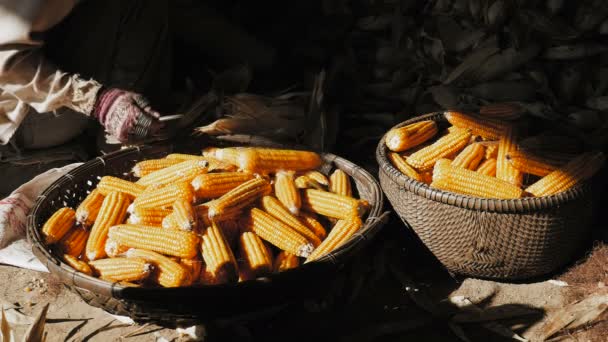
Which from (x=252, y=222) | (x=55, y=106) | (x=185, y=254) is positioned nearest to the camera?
(x=185, y=254)

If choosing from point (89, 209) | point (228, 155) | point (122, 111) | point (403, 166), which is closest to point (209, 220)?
point (228, 155)

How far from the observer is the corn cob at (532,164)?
2855 millimetres

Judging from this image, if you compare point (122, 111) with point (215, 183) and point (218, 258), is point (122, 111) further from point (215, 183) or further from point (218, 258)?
point (218, 258)

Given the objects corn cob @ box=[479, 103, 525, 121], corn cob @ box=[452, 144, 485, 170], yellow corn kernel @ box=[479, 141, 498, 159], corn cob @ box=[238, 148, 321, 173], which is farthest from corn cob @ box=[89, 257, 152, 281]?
corn cob @ box=[479, 103, 525, 121]

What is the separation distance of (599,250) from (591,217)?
217 mm

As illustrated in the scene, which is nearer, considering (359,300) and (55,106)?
(359,300)

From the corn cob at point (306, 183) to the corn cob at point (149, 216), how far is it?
0.65 metres

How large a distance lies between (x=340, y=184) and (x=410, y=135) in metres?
0.44

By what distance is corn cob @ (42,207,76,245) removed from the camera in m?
2.74

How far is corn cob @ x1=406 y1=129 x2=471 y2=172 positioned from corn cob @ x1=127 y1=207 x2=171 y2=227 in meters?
1.23

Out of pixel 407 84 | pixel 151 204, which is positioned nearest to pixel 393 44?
pixel 407 84

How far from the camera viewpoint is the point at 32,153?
3738 millimetres

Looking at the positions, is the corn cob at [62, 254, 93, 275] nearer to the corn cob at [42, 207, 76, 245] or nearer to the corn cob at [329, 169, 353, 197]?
the corn cob at [42, 207, 76, 245]

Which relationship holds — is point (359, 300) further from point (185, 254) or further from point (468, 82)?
point (468, 82)
